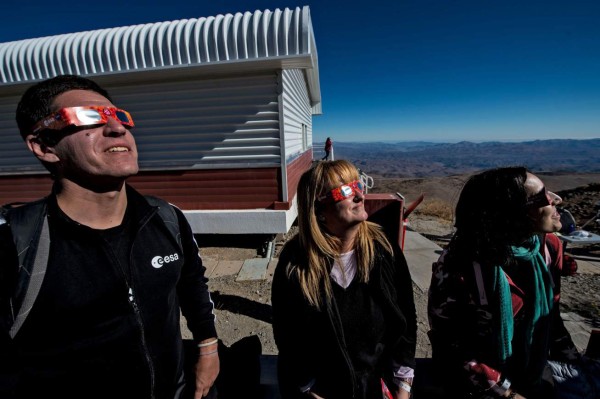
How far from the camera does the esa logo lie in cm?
145

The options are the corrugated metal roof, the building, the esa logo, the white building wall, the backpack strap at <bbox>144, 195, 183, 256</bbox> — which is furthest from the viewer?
the white building wall

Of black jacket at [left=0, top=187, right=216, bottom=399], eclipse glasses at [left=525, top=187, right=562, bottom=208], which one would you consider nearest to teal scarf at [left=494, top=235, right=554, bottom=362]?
eclipse glasses at [left=525, top=187, right=562, bottom=208]

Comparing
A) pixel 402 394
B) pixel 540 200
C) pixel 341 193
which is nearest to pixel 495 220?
pixel 540 200

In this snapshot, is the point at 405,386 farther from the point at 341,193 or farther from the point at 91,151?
the point at 91,151

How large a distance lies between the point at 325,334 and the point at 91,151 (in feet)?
4.80

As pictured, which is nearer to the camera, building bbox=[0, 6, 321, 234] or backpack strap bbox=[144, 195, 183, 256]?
backpack strap bbox=[144, 195, 183, 256]

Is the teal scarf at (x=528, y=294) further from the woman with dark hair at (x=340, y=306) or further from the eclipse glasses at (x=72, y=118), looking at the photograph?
the eclipse glasses at (x=72, y=118)

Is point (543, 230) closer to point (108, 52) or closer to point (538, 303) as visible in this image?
point (538, 303)

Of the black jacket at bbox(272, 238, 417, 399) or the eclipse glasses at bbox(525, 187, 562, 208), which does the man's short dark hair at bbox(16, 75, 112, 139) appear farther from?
the eclipse glasses at bbox(525, 187, 562, 208)

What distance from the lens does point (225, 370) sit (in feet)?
5.77

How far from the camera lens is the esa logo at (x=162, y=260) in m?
1.45

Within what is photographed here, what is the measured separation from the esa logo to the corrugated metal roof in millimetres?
4290

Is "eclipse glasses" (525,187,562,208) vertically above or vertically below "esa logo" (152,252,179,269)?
above

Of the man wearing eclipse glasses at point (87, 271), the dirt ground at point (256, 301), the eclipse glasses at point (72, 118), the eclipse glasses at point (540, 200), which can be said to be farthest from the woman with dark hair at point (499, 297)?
the eclipse glasses at point (72, 118)
